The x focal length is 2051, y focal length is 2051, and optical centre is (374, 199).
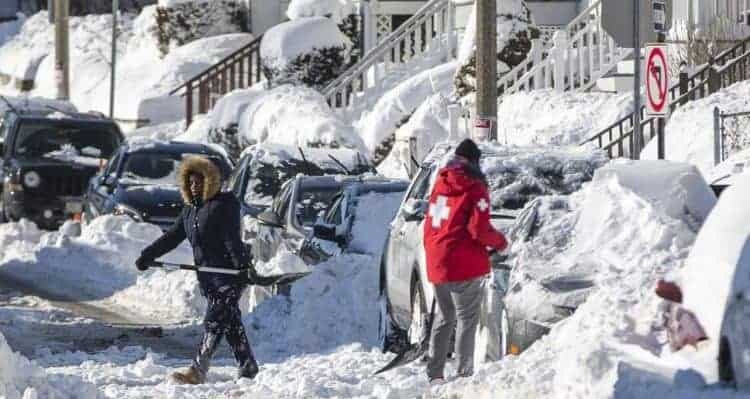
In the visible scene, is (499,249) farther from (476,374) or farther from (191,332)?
(191,332)

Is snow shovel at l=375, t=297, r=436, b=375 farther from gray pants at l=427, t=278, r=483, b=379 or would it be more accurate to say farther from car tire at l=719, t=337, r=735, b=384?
car tire at l=719, t=337, r=735, b=384

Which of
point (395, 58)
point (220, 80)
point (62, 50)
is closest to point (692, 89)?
point (395, 58)

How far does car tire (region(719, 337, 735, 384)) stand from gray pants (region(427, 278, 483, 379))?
3.33 metres

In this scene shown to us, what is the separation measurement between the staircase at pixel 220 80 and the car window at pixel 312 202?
20.6 metres

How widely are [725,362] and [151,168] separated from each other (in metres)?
17.7

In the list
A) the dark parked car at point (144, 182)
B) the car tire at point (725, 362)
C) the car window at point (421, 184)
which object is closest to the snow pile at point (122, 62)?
the dark parked car at point (144, 182)

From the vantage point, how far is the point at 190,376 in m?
14.0

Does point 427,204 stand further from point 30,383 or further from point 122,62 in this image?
point 122,62

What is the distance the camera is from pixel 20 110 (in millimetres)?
30328

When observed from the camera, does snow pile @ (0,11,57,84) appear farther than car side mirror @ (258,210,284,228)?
Yes

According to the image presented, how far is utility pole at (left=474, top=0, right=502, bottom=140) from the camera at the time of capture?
802 inches

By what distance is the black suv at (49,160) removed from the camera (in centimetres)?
2908

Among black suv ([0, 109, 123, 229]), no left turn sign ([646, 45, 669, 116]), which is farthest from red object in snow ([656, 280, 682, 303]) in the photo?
black suv ([0, 109, 123, 229])

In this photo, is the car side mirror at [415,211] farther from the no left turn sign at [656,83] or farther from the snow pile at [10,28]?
the snow pile at [10,28]
